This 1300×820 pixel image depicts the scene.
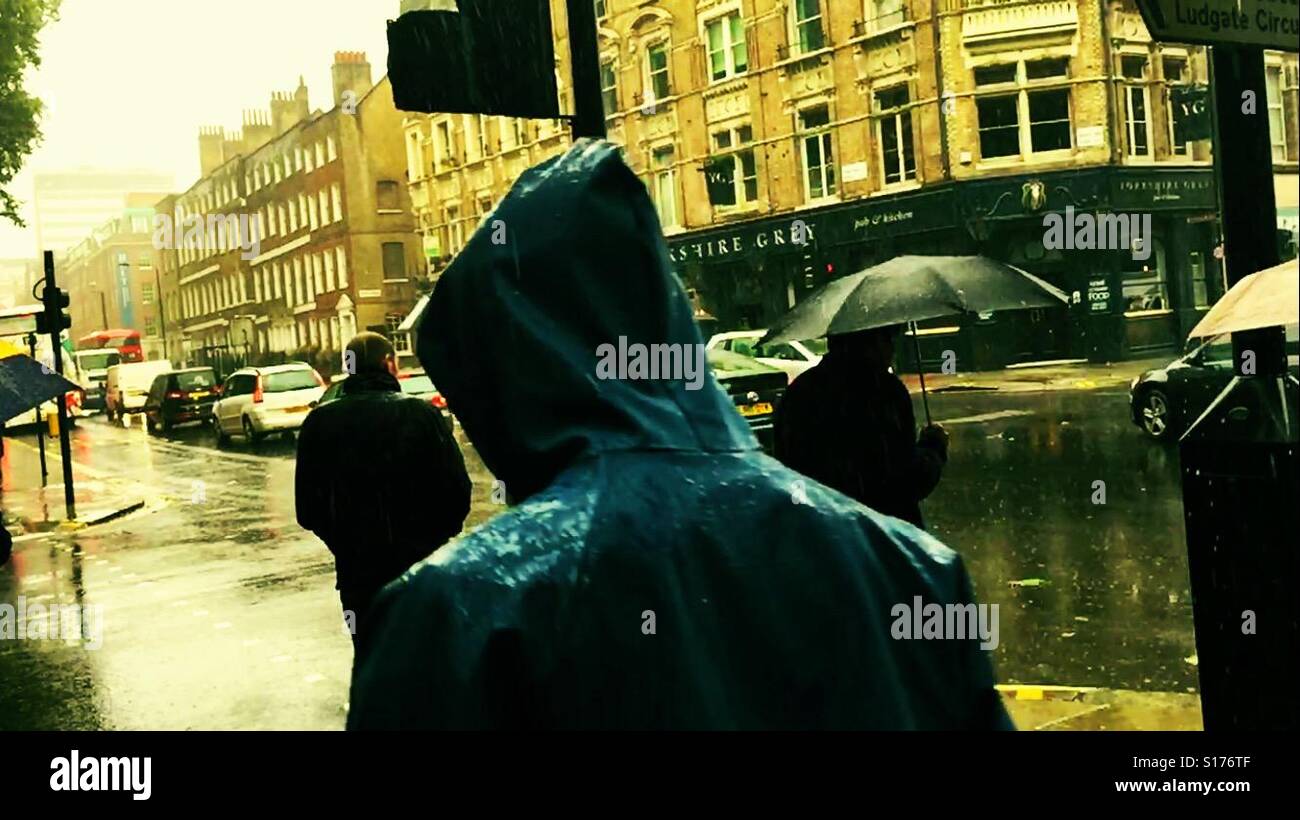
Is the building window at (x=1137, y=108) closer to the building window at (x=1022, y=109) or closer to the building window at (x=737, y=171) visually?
the building window at (x=1022, y=109)


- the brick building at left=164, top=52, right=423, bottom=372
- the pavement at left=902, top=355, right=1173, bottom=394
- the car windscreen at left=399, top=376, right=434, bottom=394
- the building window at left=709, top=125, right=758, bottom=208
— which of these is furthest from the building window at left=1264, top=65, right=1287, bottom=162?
the brick building at left=164, top=52, right=423, bottom=372

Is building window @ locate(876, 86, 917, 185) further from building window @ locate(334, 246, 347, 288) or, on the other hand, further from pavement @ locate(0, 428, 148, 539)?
building window @ locate(334, 246, 347, 288)

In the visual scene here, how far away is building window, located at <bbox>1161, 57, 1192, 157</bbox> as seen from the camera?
27641 millimetres

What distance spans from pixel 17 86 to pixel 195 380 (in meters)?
8.18

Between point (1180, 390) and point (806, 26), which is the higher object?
point (806, 26)

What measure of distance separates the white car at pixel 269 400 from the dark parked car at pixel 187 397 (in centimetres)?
655

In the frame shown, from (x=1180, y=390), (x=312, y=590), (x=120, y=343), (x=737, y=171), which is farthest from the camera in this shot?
(x=120, y=343)

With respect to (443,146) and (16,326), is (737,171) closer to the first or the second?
(443,146)

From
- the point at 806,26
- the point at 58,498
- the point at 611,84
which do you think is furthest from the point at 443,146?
the point at 58,498

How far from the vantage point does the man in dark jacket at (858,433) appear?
170 inches

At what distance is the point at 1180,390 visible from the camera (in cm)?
1361

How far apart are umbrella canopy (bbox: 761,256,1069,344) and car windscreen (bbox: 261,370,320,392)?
1999cm

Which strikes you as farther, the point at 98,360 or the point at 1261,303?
the point at 98,360
